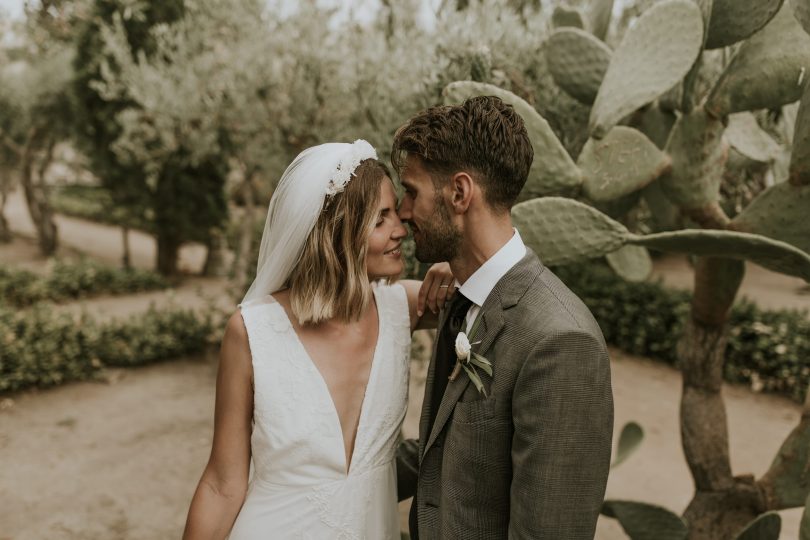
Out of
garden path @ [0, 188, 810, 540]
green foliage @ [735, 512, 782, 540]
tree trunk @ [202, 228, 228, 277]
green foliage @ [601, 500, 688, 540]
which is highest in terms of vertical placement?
green foliage @ [735, 512, 782, 540]

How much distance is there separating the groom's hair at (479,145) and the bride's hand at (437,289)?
1.92 ft

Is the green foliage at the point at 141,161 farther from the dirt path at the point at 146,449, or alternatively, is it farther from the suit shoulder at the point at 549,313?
the suit shoulder at the point at 549,313

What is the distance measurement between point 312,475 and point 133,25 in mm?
9824

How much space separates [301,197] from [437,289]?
58cm

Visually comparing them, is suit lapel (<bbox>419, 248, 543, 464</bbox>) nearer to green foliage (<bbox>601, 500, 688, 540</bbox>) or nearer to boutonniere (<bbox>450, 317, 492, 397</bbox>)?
boutonniere (<bbox>450, 317, 492, 397</bbox>)

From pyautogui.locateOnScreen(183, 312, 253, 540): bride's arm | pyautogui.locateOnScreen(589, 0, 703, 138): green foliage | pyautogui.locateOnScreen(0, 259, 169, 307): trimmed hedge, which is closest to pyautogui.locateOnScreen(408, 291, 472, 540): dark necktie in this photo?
pyautogui.locateOnScreen(183, 312, 253, 540): bride's arm

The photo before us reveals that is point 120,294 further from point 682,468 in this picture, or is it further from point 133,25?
point 682,468

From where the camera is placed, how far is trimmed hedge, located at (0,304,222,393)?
258 inches

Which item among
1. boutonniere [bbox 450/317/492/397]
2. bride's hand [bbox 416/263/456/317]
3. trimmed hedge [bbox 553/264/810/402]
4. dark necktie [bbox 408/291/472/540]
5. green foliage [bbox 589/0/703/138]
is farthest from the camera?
trimmed hedge [bbox 553/264/810/402]

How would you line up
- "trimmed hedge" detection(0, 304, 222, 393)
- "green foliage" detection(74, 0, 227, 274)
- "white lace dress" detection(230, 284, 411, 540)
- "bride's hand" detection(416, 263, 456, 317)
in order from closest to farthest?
1. "white lace dress" detection(230, 284, 411, 540)
2. "bride's hand" detection(416, 263, 456, 317)
3. "trimmed hedge" detection(0, 304, 222, 393)
4. "green foliage" detection(74, 0, 227, 274)

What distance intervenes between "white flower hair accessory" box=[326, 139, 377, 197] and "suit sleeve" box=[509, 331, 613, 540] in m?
0.80

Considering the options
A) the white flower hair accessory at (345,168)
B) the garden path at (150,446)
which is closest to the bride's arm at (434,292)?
the white flower hair accessory at (345,168)

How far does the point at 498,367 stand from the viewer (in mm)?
1541

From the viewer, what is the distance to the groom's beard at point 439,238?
167 centimetres
